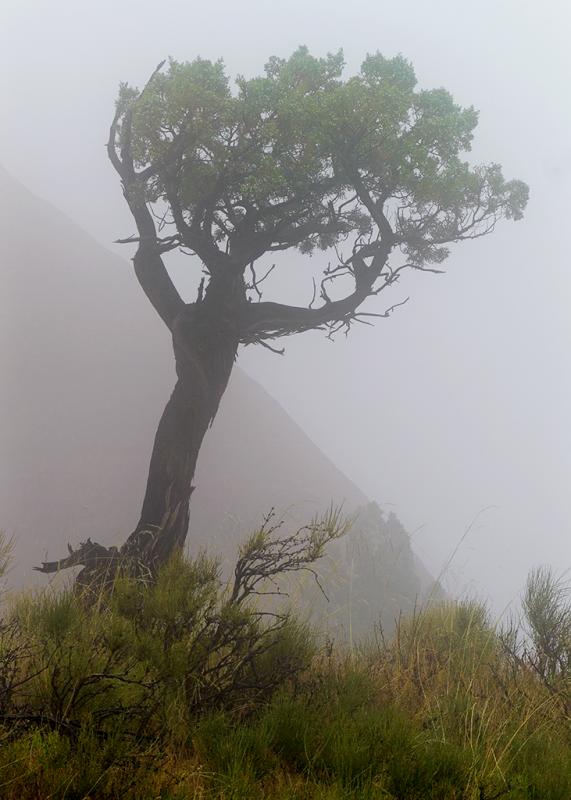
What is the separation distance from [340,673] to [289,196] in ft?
23.3

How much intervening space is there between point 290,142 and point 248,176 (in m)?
0.86

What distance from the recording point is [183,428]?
751 cm

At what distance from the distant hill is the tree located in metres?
20.5

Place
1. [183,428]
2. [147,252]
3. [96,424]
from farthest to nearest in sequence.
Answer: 1. [96,424]
2. [147,252]
3. [183,428]

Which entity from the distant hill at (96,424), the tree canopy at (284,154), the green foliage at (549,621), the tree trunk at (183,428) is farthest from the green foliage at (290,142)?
the distant hill at (96,424)

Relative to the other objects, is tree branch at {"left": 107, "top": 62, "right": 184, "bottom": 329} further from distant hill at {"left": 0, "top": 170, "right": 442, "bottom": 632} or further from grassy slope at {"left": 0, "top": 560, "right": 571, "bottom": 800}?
distant hill at {"left": 0, "top": 170, "right": 442, "bottom": 632}

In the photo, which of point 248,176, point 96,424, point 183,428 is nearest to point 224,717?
point 183,428

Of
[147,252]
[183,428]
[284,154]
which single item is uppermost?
[284,154]

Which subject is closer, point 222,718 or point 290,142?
point 222,718

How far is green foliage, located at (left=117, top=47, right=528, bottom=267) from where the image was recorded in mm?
8000

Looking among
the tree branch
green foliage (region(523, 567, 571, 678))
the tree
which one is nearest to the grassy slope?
green foliage (region(523, 567, 571, 678))

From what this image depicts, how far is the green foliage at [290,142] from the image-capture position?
8.00m

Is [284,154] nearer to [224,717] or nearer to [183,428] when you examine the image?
[183,428]

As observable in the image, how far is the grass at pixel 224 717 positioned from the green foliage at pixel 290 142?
636 centimetres
